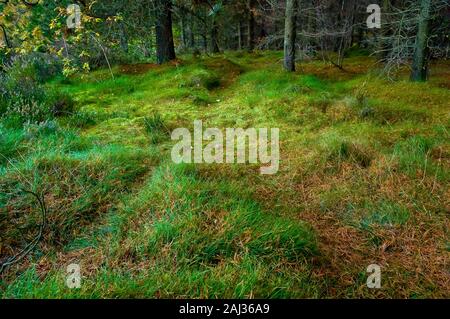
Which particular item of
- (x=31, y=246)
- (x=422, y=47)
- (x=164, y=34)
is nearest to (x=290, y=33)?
(x=422, y=47)

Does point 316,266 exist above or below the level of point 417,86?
below

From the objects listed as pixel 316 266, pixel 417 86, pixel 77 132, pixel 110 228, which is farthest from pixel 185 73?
pixel 316 266

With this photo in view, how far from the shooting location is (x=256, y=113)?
266 inches

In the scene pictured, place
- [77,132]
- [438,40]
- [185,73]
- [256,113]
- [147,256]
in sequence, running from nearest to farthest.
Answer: [147,256] → [77,132] → [256,113] → [185,73] → [438,40]

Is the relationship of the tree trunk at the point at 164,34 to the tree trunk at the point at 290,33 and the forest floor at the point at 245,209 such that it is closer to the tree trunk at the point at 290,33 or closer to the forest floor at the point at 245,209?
the tree trunk at the point at 290,33

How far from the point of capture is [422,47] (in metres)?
7.81

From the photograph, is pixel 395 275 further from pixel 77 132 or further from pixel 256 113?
pixel 77 132

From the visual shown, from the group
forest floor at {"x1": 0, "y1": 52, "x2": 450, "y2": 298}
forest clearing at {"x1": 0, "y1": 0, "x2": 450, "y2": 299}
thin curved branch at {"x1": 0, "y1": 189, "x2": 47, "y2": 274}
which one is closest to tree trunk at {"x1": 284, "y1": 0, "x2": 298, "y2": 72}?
forest clearing at {"x1": 0, "y1": 0, "x2": 450, "y2": 299}

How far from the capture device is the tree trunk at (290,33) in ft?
30.3

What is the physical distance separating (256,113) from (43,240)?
4663 mm

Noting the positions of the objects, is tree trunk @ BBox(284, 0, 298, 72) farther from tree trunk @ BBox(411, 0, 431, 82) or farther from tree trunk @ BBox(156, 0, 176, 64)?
tree trunk @ BBox(156, 0, 176, 64)

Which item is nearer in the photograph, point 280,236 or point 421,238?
point 280,236
